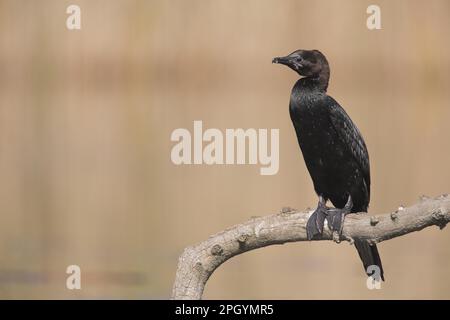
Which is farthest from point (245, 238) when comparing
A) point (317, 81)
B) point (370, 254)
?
point (317, 81)

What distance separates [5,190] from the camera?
3078mm

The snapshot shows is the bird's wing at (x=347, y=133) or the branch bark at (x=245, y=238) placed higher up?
the bird's wing at (x=347, y=133)

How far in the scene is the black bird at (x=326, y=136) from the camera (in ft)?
7.49

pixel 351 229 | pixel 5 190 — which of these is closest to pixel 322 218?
pixel 351 229

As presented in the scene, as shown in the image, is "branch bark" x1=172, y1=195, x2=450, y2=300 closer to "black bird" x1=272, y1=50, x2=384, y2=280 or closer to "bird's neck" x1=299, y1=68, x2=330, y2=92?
"black bird" x1=272, y1=50, x2=384, y2=280

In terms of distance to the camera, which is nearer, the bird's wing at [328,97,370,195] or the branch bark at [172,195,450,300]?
the branch bark at [172,195,450,300]

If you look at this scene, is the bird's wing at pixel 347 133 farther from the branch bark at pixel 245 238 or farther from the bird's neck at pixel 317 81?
the branch bark at pixel 245 238

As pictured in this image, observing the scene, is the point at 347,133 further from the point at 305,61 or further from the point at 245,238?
the point at 245,238

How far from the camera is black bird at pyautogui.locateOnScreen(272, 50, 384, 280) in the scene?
2.28 m

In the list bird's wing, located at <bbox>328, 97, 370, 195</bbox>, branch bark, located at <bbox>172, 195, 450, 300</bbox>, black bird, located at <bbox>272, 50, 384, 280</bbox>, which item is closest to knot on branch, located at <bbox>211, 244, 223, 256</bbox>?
branch bark, located at <bbox>172, 195, 450, 300</bbox>

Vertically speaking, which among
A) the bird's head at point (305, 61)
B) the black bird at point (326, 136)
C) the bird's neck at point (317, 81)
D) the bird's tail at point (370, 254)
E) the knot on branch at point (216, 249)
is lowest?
the bird's tail at point (370, 254)

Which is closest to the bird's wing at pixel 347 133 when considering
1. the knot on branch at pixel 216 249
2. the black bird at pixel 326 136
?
the black bird at pixel 326 136

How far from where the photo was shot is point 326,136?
230cm

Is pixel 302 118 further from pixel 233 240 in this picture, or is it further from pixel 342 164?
pixel 233 240
